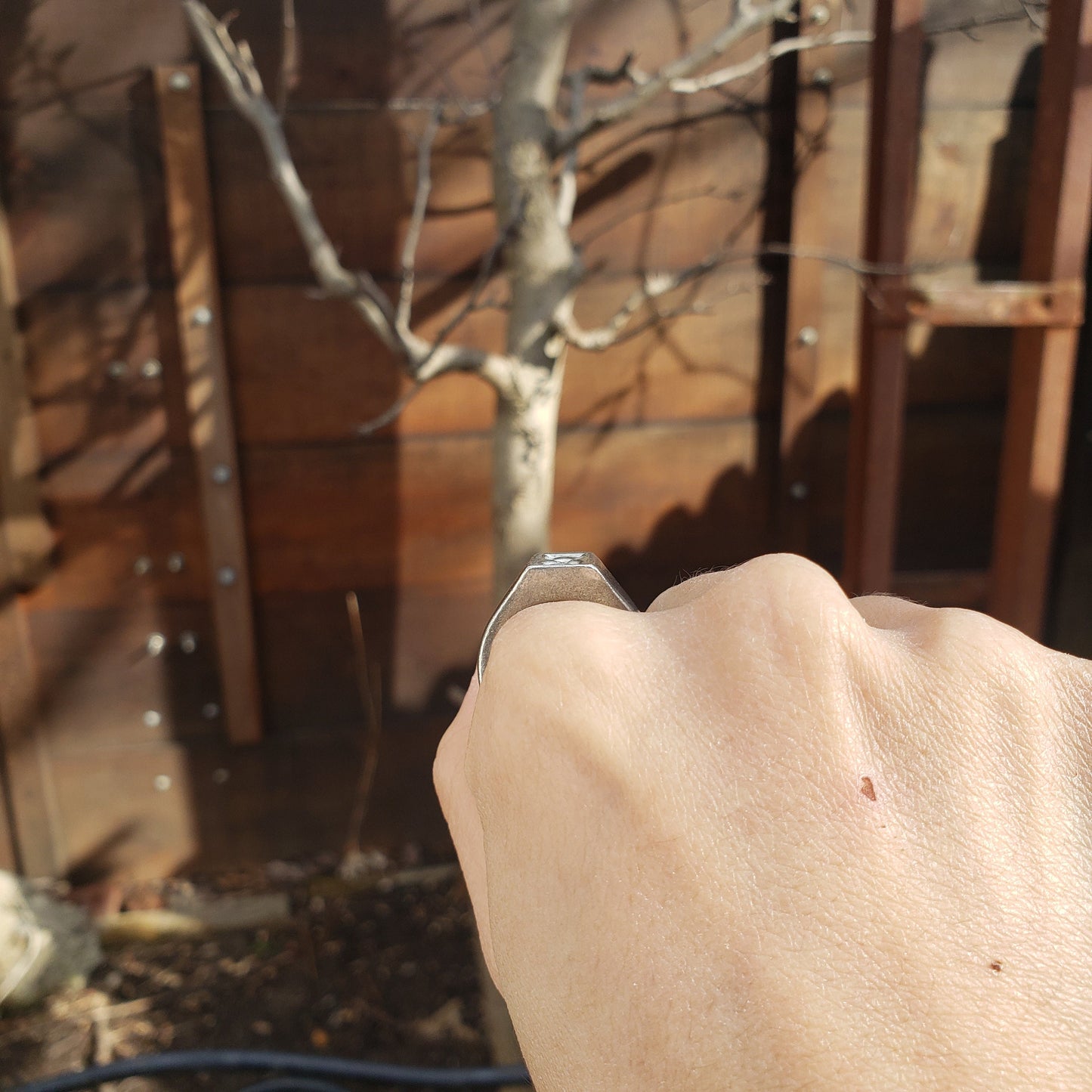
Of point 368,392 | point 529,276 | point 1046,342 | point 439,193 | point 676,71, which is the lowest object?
point 368,392

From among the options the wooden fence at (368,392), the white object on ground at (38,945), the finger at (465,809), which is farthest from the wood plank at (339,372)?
the finger at (465,809)

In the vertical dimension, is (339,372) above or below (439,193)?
below

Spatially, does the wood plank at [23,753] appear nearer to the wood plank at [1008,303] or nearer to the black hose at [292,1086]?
the black hose at [292,1086]

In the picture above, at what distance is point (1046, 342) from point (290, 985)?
2.20 metres

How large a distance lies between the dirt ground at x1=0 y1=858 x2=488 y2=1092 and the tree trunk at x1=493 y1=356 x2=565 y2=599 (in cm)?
105

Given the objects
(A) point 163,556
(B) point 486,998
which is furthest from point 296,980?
(A) point 163,556

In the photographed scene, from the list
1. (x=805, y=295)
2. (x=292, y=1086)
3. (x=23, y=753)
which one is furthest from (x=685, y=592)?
(x=23, y=753)

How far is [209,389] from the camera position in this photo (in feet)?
6.93

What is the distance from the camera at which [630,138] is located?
2.16 metres

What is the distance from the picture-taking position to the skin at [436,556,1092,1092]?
312mm

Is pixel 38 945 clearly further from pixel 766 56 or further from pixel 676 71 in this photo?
pixel 766 56

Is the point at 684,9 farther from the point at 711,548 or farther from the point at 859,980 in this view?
the point at 859,980

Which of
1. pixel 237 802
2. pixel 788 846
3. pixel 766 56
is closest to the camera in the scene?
pixel 788 846

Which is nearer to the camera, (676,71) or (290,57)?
(676,71)
